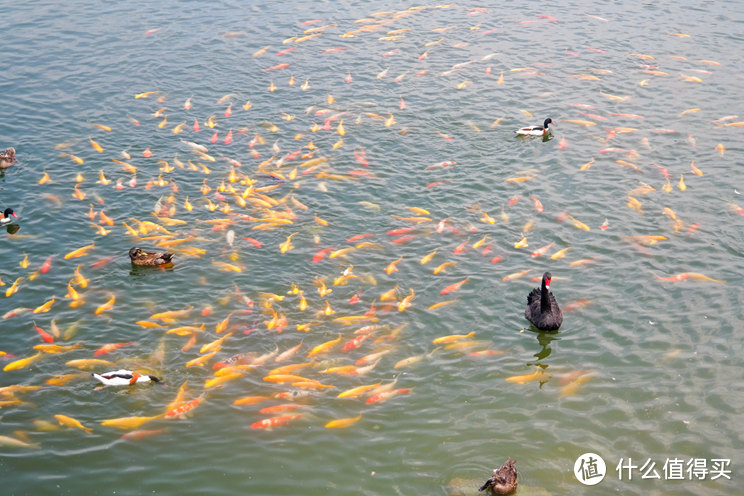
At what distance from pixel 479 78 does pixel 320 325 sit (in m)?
14.6

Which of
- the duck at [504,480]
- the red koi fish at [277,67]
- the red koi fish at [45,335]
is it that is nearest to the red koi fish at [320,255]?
the red koi fish at [45,335]

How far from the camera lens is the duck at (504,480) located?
9.84 metres

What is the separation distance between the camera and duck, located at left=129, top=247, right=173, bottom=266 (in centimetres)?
1534

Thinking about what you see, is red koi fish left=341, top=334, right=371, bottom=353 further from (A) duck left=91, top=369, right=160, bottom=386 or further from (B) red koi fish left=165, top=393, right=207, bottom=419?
(A) duck left=91, top=369, right=160, bottom=386

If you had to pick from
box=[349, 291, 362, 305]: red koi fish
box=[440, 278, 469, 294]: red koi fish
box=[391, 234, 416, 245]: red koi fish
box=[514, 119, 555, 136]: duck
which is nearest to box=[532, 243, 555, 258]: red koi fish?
box=[440, 278, 469, 294]: red koi fish

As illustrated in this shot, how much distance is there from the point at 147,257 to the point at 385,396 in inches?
272

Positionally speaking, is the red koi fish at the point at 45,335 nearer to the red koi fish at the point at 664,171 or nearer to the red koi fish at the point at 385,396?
the red koi fish at the point at 385,396

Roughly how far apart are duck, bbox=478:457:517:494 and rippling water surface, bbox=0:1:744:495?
707 millimetres

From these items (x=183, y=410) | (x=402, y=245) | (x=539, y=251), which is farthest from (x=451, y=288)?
(x=183, y=410)

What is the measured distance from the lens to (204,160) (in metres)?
19.9

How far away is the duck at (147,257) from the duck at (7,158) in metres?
6.93

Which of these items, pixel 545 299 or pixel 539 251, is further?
pixel 539 251

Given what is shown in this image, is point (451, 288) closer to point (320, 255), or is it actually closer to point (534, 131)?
point (320, 255)

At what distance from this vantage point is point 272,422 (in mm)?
11445
